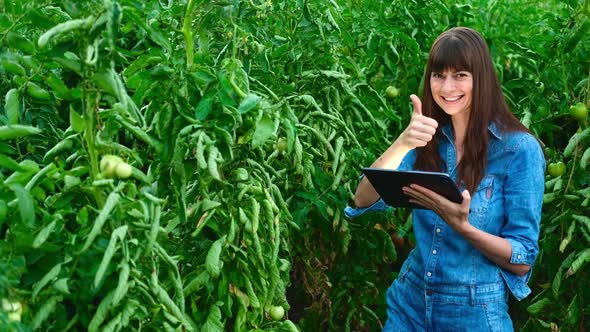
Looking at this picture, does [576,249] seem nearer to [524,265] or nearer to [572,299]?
[572,299]

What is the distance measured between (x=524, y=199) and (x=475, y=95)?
297 mm

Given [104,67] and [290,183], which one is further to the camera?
[290,183]

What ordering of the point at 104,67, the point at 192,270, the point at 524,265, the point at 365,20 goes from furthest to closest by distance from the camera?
the point at 365,20 < the point at 524,265 < the point at 192,270 < the point at 104,67

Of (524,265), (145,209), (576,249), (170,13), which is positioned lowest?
(576,249)

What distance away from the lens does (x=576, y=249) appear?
2709mm

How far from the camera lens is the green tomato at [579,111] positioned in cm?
269

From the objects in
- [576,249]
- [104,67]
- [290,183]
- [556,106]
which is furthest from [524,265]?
[104,67]

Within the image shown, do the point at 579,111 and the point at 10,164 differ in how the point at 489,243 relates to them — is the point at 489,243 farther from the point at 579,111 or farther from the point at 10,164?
the point at 10,164

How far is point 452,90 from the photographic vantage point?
226cm

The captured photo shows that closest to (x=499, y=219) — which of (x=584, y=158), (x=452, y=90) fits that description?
(x=452, y=90)

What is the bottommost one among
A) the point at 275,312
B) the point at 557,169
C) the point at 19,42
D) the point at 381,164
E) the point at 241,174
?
the point at 275,312

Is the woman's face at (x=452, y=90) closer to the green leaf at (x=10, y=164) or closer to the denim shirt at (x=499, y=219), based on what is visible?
the denim shirt at (x=499, y=219)

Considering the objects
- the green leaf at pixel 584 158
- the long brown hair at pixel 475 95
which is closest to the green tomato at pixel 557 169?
the green leaf at pixel 584 158

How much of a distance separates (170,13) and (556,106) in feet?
5.08
